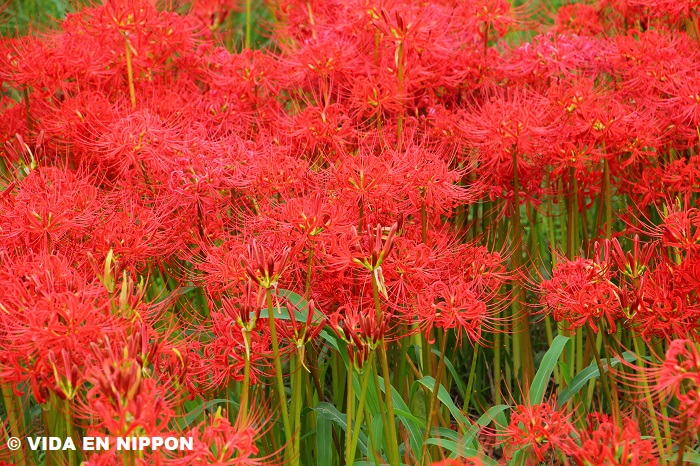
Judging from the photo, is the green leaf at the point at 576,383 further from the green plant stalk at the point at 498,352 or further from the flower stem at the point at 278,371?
the flower stem at the point at 278,371

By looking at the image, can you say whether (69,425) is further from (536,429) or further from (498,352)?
(498,352)

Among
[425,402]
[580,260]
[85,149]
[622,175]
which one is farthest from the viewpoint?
[622,175]

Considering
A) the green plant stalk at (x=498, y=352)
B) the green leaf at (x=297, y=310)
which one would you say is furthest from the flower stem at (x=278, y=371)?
the green plant stalk at (x=498, y=352)

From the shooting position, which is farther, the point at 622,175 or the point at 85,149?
the point at 622,175

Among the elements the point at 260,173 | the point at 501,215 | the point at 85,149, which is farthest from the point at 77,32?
the point at 501,215

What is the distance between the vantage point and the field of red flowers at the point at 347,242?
1.88 metres

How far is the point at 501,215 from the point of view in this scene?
9.89ft

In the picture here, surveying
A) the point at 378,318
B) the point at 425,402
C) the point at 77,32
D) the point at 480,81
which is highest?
the point at 77,32

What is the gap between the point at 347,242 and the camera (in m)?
2.03

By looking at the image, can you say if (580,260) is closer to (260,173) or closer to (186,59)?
(260,173)

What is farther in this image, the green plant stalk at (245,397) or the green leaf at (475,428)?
the green leaf at (475,428)

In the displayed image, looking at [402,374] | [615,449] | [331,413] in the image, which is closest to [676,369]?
[615,449]

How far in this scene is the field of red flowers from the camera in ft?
6.18

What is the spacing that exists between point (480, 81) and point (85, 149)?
4.70 feet
